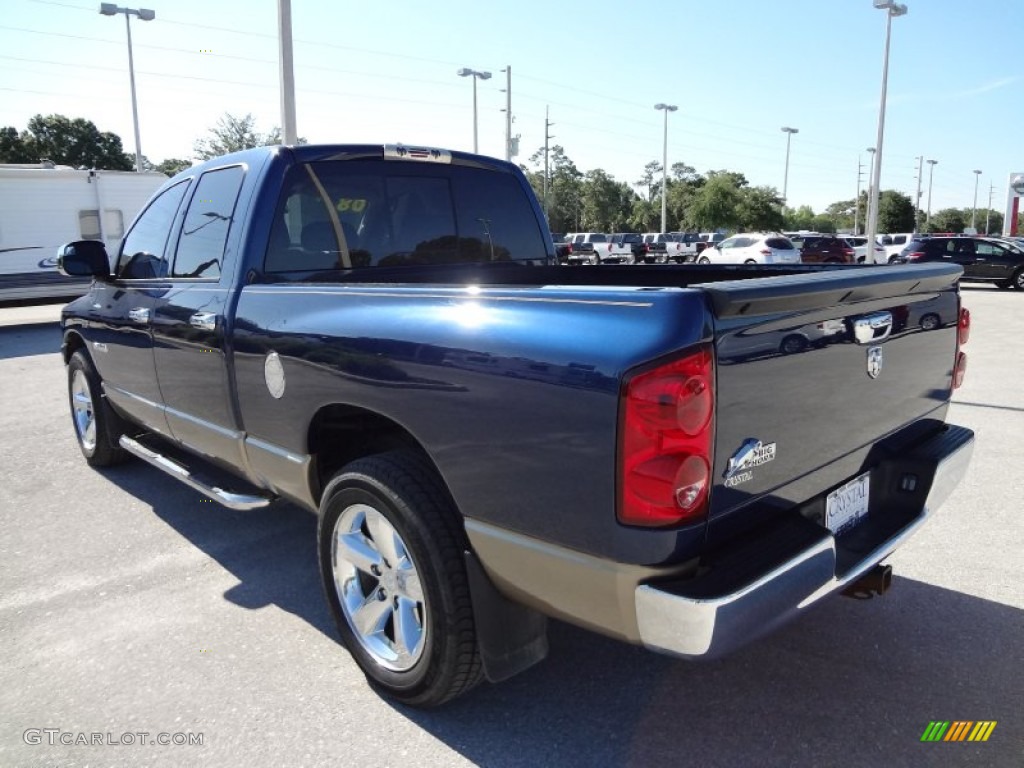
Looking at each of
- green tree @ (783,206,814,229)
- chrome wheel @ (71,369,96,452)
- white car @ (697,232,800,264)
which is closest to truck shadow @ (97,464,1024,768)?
chrome wheel @ (71,369,96,452)

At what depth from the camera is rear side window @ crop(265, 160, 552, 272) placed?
347 centimetres

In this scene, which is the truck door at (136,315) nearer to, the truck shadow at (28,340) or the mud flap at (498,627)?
the mud flap at (498,627)

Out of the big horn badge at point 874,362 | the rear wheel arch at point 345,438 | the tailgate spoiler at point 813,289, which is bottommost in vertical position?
the rear wheel arch at point 345,438

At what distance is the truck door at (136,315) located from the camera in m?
4.09

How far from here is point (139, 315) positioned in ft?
13.5

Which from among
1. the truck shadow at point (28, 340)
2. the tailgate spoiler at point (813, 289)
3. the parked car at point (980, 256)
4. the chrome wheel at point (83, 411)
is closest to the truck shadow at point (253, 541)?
the chrome wheel at point (83, 411)

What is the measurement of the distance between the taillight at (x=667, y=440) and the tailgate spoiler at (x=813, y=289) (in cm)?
16

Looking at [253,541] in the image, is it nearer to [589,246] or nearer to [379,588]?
[379,588]

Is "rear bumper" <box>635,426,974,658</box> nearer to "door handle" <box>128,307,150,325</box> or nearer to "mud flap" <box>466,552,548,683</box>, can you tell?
"mud flap" <box>466,552,548,683</box>

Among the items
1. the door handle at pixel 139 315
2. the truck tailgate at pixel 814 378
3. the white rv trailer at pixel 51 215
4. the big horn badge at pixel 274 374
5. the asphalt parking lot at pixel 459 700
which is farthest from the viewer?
the white rv trailer at pixel 51 215

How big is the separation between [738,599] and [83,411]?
5.22 meters

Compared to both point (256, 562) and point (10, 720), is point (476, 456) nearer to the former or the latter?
point (10, 720)

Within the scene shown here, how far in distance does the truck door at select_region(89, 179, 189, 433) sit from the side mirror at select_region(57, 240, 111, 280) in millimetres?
106

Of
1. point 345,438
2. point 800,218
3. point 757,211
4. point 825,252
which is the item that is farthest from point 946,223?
point 345,438
